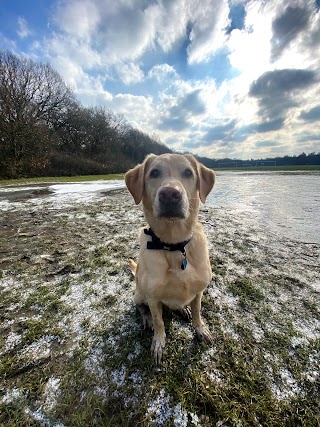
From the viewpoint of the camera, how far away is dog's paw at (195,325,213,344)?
222 cm

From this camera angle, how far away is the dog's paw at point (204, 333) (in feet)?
7.27

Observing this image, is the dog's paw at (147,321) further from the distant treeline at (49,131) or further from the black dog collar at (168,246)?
the distant treeline at (49,131)

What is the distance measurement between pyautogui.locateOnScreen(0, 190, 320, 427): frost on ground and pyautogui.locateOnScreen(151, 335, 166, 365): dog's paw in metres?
0.07

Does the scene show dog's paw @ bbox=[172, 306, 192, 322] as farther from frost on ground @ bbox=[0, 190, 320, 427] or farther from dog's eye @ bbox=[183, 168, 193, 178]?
dog's eye @ bbox=[183, 168, 193, 178]

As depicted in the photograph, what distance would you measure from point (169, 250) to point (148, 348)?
984mm

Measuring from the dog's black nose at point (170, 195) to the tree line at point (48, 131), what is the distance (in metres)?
29.0

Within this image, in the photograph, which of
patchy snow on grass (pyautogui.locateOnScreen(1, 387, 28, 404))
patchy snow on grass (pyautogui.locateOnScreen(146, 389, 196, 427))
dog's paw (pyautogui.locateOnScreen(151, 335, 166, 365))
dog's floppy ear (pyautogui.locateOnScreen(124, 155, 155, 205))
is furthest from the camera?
dog's floppy ear (pyautogui.locateOnScreen(124, 155, 155, 205))

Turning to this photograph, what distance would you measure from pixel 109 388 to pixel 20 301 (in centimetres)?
175

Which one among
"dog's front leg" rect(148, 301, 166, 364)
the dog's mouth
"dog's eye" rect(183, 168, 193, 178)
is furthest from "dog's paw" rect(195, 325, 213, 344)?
"dog's eye" rect(183, 168, 193, 178)

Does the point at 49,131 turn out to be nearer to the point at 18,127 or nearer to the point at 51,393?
the point at 18,127

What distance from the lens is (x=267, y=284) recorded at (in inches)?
124

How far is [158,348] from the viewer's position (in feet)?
6.80

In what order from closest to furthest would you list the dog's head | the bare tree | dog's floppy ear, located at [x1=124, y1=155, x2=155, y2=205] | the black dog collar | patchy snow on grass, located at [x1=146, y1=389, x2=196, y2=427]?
patchy snow on grass, located at [x1=146, y1=389, x2=196, y2=427] < the black dog collar < the dog's head < dog's floppy ear, located at [x1=124, y1=155, x2=155, y2=205] < the bare tree

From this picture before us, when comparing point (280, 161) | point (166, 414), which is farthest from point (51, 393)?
point (280, 161)
